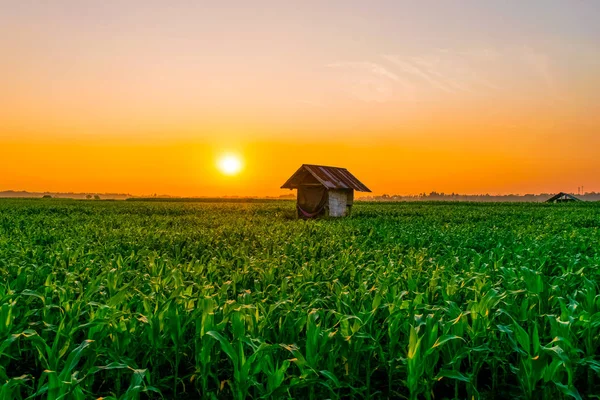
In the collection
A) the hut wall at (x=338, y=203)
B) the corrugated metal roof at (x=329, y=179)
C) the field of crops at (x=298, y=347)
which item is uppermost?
the corrugated metal roof at (x=329, y=179)

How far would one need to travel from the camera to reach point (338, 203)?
30.4m

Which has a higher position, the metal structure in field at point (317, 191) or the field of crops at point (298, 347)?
the metal structure in field at point (317, 191)

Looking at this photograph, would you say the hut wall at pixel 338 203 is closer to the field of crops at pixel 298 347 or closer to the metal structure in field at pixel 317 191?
the metal structure in field at pixel 317 191

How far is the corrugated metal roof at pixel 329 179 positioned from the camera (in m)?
28.8

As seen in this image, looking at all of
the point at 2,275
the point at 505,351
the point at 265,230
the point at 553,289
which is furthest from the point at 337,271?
the point at 265,230

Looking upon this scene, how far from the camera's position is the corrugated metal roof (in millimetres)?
28766

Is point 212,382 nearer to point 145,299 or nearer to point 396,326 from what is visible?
point 145,299

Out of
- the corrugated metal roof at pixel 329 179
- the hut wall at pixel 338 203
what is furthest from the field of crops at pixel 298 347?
the hut wall at pixel 338 203

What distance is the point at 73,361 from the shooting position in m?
3.16

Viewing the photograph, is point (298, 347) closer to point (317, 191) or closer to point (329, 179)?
point (317, 191)

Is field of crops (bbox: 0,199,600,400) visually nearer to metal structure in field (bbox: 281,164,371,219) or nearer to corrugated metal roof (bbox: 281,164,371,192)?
metal structure in field (bbox: 281,164,371,219)

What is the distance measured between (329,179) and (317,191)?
124 centimetres

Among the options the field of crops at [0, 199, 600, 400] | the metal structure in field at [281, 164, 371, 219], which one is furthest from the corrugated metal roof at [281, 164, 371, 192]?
the field of crops at [0, 199, 600, 400]

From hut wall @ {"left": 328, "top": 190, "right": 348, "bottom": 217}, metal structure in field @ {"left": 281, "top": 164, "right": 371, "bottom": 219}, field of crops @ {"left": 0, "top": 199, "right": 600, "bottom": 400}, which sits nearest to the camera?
field of crops @ {"left": 0, "top": 199, "right": 600, "bottom": 400}
